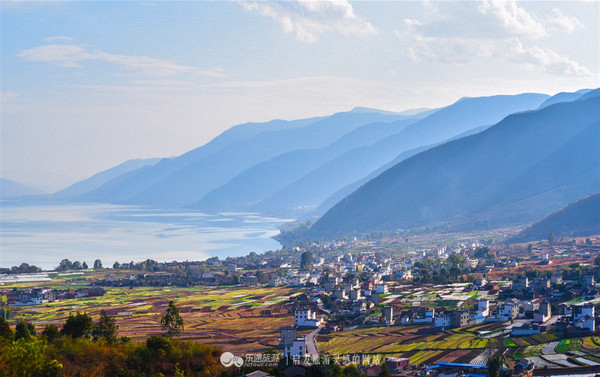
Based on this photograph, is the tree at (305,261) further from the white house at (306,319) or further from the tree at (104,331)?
the tree at (104,331)

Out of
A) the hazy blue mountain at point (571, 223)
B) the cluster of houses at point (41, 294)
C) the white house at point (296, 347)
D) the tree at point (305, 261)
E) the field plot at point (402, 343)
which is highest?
the hazy blue mountain at point (571, 223)

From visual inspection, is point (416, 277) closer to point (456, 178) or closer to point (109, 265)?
point (109, 265)

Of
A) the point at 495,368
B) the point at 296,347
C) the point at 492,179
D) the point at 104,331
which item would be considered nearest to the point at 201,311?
the point at 296,347

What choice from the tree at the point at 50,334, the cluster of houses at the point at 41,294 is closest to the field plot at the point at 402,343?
the tree at the point at 50,334

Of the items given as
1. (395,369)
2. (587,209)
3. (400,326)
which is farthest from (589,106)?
(395,369)

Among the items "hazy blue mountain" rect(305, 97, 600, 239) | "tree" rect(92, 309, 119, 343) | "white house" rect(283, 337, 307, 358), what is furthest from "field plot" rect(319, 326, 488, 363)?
"hazy blue mountain" rect(305, 97, 600, 239)

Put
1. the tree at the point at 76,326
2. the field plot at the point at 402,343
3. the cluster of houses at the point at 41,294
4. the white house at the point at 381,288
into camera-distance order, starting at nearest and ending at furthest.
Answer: the tree at the point at 76,326, the field plot at the point at 402,343, the white house at the point at 381,288, the cluster of houses at the point at 41,294

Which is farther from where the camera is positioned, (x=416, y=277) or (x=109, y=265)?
(x=109, y=265)
